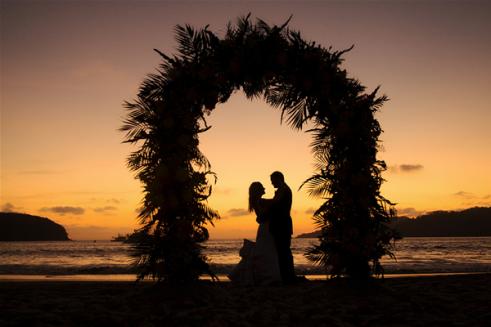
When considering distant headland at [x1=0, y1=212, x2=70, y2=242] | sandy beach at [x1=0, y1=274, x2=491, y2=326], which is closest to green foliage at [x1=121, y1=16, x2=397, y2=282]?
sandy beach at [x1=0, y1=274, x2=491, y2=326]

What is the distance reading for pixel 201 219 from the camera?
7980 millimetres

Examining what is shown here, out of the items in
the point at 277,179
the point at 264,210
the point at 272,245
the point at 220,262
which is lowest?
the point at 220,262

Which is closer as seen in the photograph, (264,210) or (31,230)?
(264,210)

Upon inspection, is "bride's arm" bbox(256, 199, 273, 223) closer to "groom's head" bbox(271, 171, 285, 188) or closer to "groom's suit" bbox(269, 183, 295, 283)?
"groom's suit" bbox(269, 183, 295, 283)

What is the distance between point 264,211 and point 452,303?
4535 mm

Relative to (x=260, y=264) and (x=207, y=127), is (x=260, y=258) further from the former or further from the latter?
(x=207, y=127)

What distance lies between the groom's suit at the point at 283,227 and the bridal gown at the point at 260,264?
147 mm

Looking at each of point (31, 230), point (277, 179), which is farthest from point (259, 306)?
Answer: point (31, 230)

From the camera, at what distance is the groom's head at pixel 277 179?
1003 cm

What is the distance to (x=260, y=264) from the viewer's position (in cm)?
992

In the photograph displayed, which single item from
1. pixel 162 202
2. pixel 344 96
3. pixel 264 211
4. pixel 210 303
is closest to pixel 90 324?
pixel 210 303

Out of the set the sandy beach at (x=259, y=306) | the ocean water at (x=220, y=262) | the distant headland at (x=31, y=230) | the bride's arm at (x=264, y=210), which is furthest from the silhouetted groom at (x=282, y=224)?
the distant headland at (x=31, y=230)

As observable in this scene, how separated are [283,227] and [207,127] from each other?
3.24m

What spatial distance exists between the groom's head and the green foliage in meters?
1.46
